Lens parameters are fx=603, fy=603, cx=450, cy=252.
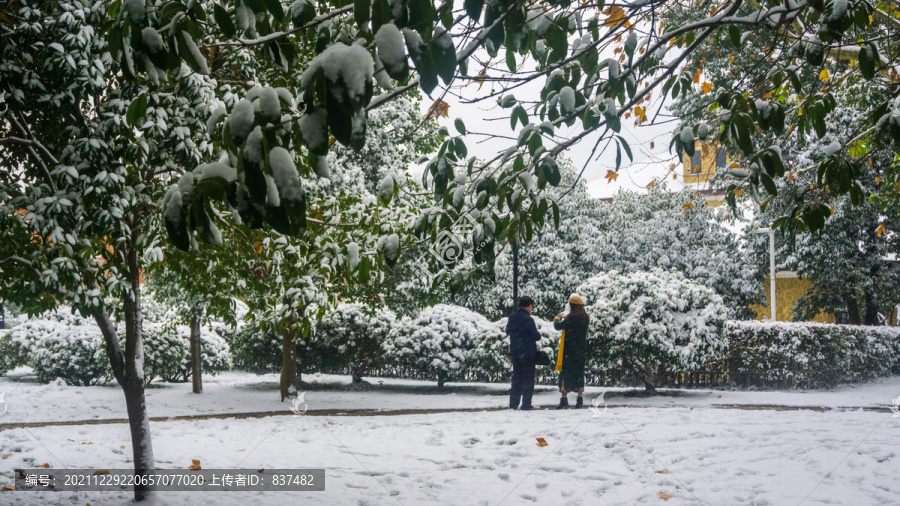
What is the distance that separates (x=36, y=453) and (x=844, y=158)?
23.5ft

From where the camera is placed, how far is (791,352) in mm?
13156

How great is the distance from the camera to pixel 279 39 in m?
2.20

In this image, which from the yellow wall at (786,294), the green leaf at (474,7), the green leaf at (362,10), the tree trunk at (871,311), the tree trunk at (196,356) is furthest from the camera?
the yellow wall at (786,294)

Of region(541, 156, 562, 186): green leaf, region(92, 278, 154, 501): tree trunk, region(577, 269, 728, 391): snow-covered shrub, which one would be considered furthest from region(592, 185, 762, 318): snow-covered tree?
region(541, 156, 562, 186): green leaf

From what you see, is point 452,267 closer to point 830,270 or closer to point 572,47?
point 572,47

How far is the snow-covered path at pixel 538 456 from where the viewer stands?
4457 millimetres

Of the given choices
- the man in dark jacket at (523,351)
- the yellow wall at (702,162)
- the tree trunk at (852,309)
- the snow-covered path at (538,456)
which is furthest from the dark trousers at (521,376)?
the tree trunk at (852,309)

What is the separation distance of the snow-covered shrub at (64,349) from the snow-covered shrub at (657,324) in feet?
33.4

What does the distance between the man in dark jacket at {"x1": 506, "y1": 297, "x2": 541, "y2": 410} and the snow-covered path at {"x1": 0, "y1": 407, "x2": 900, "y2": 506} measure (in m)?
1.42

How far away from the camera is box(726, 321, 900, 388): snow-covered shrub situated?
13.2 metres

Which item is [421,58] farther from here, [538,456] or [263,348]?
[263,348]

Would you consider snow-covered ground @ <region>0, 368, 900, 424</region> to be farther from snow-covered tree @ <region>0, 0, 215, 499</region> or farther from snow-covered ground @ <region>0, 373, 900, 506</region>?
snow-covered tree @ <region>0, 0, 215, 499</region>

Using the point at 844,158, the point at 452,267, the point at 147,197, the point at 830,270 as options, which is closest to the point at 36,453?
the point at 147,197

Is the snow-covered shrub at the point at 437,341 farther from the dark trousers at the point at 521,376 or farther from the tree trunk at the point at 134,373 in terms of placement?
the tree trunk at the point at 134,373
